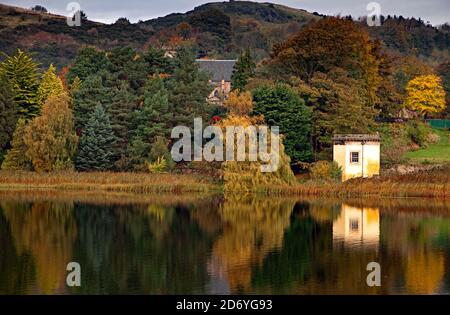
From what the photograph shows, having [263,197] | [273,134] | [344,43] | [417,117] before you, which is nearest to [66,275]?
[263,197]

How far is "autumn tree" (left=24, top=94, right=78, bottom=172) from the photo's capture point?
44.6 metres

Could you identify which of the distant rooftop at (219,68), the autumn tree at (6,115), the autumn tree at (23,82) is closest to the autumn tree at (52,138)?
the autumn tree at (6,115)

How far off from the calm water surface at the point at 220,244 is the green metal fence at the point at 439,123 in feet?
70.8

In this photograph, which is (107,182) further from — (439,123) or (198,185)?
(439,123)

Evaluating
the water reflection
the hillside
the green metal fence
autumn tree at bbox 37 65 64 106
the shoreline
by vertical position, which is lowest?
the water reflection

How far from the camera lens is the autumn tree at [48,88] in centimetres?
5012

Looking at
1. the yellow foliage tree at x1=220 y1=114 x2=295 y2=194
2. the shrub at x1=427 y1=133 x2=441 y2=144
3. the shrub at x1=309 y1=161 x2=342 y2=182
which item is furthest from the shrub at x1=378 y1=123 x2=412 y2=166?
the yellow foliage tree at x1=220 y1=114 x2=295 y2=194

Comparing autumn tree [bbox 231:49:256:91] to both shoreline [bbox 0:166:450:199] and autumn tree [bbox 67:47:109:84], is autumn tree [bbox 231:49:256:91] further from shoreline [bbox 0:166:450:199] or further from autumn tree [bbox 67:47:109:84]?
shoreline [bbox 0:166:450:199]

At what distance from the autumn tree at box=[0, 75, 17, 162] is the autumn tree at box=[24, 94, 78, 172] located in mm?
1949

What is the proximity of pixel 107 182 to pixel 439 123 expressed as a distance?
1024 inches

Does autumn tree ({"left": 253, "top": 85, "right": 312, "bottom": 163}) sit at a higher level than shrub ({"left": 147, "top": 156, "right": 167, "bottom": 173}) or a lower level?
higher

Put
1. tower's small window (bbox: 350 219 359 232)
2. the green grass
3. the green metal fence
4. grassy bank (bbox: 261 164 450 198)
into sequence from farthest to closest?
1. the green metal fence
2. the green grass
3. grassy bank (bbox: 261 164 450 198)
4. tower's small window (bbox: 350 219 359 232)

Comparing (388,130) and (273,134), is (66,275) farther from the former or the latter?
(388,130)

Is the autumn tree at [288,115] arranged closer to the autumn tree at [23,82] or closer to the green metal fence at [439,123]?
the autumn tree at [23,82]
